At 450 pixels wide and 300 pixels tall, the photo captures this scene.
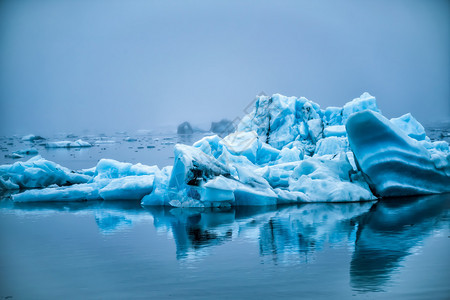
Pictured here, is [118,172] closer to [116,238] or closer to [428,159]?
[116,238]

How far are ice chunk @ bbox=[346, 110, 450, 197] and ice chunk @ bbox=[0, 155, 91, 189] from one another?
900cm

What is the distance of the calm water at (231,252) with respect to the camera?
553 centimetres

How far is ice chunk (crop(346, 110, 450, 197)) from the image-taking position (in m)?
11.9

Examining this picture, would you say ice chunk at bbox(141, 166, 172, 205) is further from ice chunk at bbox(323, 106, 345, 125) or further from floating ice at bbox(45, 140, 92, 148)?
floating ice at bbox(45, 140, 92, 148)

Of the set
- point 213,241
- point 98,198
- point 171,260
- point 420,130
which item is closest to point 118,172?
point 98,198

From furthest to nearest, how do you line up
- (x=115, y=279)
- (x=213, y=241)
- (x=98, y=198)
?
(x=98, y=198)
(x=213, y=241)
(x=115, y=279)

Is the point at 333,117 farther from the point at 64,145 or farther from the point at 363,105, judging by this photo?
the point at 64,145

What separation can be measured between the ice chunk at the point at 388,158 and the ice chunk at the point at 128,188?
17.7 feet

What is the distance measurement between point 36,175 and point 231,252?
1026cm

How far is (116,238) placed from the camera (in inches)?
338

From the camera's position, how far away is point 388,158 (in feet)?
39.0

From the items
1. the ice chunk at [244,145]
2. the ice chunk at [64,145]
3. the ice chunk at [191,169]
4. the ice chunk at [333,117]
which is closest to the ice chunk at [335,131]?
the ice chunk at [333,117]

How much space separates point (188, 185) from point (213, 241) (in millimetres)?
3749

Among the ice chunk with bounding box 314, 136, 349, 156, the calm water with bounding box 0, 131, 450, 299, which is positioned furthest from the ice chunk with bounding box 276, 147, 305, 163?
the calm water with bounding box 0, 131, 450, 299
